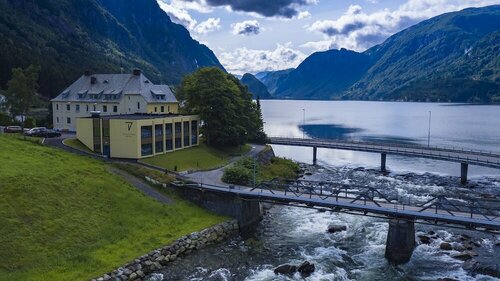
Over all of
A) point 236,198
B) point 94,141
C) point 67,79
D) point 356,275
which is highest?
point 67,79

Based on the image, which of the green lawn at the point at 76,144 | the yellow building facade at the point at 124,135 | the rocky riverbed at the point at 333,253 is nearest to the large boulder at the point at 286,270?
the rocky riverbed at the point at 333,253

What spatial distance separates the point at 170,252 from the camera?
154ft

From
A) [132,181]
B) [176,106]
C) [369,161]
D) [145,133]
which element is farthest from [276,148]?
[132,181]

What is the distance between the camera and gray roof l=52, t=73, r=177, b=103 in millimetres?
97062

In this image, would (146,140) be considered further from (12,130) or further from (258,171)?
(12,130)

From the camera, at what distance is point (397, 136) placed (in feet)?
606

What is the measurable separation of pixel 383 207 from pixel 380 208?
901mm

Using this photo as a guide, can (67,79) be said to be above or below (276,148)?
above

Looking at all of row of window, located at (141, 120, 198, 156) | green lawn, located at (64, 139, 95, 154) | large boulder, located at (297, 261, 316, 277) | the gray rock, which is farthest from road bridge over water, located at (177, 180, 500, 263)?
green lawn, located at (64, 139, 95, 154)

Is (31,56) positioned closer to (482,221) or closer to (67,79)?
(67,79)

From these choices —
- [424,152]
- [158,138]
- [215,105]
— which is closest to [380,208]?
[158,138]

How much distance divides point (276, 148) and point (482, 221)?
114 meters

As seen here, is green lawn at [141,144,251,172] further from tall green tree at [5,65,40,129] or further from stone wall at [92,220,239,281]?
tall green tree at [5,65,40,129]

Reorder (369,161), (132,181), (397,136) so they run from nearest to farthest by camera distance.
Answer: (132,181)
(369,161)
(397,136)
